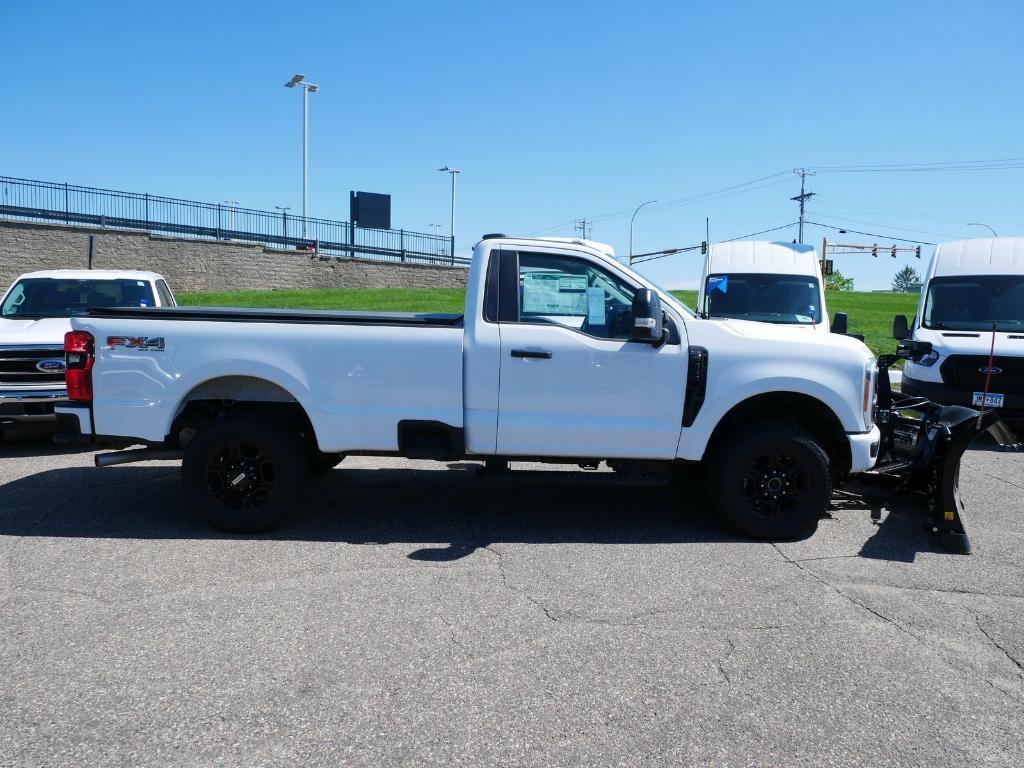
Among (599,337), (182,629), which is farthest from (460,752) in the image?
(599,337)

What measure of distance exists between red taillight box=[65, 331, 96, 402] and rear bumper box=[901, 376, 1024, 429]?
872cm

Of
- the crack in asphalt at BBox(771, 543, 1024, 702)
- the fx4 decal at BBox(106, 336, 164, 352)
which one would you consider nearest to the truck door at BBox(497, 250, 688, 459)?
the crack in asphalt at BBox(771, 543, 1024, 702)

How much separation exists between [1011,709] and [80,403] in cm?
583

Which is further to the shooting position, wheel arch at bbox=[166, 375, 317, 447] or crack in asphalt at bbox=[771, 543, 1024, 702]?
wheel arch at bbox=[166, 375, 317, 447]

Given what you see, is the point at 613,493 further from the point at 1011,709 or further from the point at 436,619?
the point at 1011,709

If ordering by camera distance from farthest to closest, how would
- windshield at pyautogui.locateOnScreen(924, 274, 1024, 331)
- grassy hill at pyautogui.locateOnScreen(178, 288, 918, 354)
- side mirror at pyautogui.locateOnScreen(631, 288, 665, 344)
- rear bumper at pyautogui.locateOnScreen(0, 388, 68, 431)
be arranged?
grassy hill at pyautogui.locateOnScreen(178, 288, 918, 354), windshield at pyautogui.locateOnScreen(924, 274, 1024, 331), rear bumper at pyautogui.locateOnScreen(0, 388, 68, 431), side mirror at pyautogui.locateOnScreen(631, 288, 665, 344)

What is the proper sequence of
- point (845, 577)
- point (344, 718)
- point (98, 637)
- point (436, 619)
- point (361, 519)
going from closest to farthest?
1. point (344, 718)
2. point (98, 637)
3. point (436, 619)
4. point (845, 577)
5. point (361, 519)

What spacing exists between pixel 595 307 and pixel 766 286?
822cm

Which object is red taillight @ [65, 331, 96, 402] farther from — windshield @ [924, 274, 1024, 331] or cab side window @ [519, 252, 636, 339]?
windshield @ [924, 274, 1024, 331]

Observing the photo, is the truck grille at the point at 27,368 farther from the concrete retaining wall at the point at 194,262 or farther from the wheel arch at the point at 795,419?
the concrete retaining wall at the point at 194,262

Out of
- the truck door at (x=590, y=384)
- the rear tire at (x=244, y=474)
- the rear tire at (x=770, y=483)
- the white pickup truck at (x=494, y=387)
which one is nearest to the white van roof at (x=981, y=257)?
the white pickup truck at (x=494, y=387)

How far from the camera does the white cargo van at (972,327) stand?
9852 millimetres

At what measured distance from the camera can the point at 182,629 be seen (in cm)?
429

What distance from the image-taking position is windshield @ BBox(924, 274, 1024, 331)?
11039 millimetres
